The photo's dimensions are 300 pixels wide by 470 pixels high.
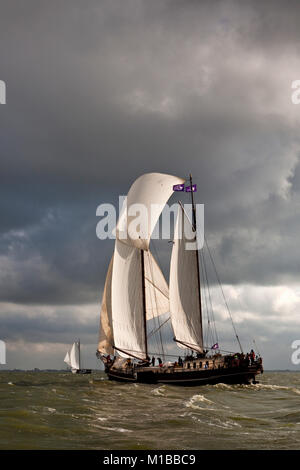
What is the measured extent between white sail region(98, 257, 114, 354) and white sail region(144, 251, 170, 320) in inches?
268

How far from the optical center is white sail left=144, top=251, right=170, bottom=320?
74625 mm

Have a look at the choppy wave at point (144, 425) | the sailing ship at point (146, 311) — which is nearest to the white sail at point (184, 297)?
the sailing ship at point (146, 311)

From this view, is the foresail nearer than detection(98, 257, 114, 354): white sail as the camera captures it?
Yes

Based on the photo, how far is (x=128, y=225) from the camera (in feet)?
230

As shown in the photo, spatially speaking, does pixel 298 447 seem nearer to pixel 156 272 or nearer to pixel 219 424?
pixel 219 424

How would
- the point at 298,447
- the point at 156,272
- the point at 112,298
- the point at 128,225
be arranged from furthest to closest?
the point at 156,272
the point at 128,225
the point at 112,298
the point at 298,447

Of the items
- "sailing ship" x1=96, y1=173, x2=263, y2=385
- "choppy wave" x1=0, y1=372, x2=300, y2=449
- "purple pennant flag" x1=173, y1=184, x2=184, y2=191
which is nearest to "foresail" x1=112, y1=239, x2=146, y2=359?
"sailing ship" x1=96, y1=173, x2=263, y2=385

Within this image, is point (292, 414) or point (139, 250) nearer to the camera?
point (292, 414)

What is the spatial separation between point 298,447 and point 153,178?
5355 cm

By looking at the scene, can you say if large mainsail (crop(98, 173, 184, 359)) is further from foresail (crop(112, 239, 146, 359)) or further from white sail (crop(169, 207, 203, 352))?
white sail (crop(169, 207, 203, 352))

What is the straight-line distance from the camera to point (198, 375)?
62531 millimetres

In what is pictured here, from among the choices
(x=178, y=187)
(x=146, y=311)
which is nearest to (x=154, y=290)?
(x=146, y=311)

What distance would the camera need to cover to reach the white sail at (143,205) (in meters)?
69.9
